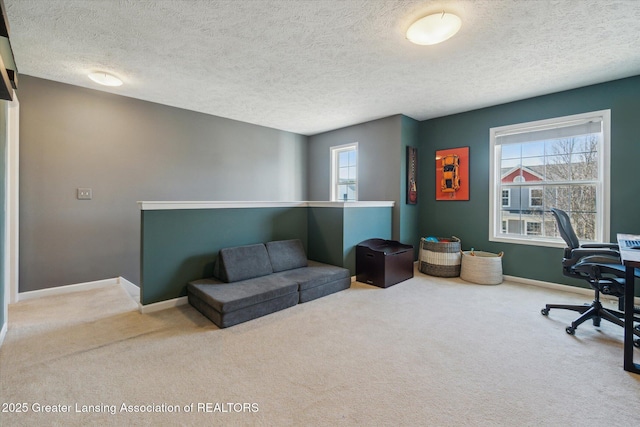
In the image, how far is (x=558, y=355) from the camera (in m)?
2.07

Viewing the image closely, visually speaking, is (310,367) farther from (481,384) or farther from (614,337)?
(614,337)

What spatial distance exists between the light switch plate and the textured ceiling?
1314 mm

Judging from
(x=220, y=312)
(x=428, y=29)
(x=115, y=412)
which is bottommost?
(x=115, y=412)

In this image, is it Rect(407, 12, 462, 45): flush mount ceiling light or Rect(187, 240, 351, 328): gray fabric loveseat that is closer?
Rect(407, 12, 462, 45): flush mount ceiling light

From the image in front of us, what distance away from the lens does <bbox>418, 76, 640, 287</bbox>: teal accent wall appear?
10.4ft

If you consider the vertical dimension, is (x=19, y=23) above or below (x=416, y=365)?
above

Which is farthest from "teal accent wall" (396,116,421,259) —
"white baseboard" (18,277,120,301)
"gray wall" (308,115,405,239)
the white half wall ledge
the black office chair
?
"white baseboard" (18,277,120,301)

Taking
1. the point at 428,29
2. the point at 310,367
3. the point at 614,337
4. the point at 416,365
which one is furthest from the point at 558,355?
the point at 428,29

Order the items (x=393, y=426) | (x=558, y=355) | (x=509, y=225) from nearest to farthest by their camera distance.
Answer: (x=393, y=426) → (x=558, y=355) → (x=509, y=225)

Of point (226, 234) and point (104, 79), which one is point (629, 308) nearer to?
point (226, 234)

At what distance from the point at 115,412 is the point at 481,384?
2133 mm

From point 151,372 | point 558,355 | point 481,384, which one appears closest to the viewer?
point 481,384

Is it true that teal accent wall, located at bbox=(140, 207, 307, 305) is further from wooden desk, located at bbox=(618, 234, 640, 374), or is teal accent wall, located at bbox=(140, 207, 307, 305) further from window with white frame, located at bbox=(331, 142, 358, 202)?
wooden desk, located at bbox=(618, 234, 640, 374)

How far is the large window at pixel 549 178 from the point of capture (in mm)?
3381
